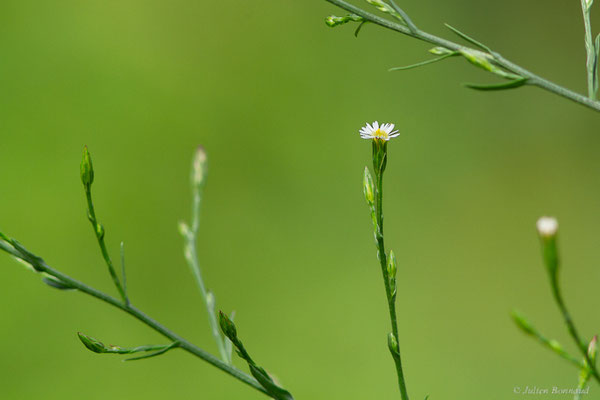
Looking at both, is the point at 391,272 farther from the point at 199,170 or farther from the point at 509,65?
the point at 199,170

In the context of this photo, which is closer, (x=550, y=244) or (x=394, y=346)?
(x=550, y=244)

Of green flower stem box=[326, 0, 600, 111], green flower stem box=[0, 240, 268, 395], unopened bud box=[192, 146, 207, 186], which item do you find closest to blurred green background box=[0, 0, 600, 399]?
unopened bud box=[192, 146, 207, 186]

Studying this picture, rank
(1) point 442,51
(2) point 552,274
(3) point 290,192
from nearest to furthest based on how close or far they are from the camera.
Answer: (2) point 552,274, (1) point 442,51, (3) point 290,192

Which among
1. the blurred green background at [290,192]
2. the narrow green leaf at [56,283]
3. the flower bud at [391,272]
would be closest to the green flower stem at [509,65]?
the flower bud at [391,272]

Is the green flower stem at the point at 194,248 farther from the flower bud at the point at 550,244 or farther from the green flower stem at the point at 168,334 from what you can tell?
the flower bud at the point at 550,244

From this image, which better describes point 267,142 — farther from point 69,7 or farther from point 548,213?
point 548,213

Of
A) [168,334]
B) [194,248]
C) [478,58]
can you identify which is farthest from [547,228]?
[194,248]

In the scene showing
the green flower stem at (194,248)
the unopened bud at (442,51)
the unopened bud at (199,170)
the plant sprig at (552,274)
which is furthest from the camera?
the unopened bud at (199,170)
